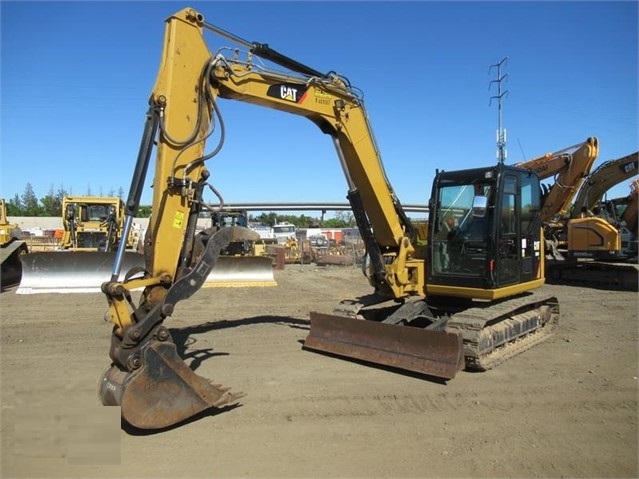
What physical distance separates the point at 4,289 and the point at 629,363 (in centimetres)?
1485

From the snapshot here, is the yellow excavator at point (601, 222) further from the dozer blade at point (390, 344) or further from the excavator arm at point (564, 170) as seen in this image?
the dozer blade at point (390, 344)

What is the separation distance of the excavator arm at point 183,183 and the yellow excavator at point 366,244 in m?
0.01

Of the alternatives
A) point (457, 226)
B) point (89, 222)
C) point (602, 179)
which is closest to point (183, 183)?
point (457, 226)

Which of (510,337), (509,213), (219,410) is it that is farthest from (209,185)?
(510,337)

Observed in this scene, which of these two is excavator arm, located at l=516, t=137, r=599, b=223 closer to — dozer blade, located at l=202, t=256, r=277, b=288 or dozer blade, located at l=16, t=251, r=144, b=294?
dozer blade, located at l=202, t=256, r=277, b=288

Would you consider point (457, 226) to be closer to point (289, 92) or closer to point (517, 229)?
point (517, 229)

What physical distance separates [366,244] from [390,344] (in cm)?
168

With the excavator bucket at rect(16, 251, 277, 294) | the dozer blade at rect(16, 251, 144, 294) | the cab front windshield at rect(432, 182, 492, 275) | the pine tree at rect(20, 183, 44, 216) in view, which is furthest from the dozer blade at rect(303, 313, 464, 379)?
the pine tree at rect(20, 183, 44, 216)

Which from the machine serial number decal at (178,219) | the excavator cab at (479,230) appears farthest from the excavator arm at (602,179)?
the machine serial number decal at (178,219)

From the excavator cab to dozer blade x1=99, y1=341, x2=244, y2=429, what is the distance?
414cm

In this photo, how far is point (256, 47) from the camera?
20.8ft

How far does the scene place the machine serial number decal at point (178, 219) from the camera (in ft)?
17.1

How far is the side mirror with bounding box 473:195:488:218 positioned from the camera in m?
7.28

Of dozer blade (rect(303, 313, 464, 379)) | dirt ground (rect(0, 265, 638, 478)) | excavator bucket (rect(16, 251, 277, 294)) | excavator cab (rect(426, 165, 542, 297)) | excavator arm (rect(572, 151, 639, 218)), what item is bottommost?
dirt ground (rect(0, 265, 638, 478))
